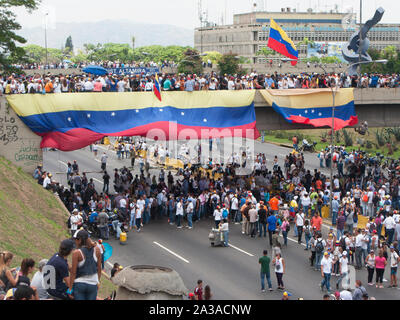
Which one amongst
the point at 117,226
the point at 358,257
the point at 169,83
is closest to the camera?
the point at 358,257

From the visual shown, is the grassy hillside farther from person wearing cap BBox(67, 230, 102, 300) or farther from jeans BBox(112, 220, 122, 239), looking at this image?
person wearing cap BBox(67, 230, 102, 300)

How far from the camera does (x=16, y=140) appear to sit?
29.8 metres

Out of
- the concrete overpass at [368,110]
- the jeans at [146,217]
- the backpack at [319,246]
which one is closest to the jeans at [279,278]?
the backpack at [319,246]

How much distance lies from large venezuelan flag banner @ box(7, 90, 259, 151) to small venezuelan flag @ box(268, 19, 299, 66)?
2998 mm

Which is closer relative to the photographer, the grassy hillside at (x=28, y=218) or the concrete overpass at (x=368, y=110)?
the grassy hillside at (x=28, y=218)

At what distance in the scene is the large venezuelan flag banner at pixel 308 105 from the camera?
116 ft

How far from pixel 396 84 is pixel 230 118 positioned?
12082 millimetres

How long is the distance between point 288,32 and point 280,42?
116542 millimetres

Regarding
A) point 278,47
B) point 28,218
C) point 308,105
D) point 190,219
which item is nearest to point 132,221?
point 190,219

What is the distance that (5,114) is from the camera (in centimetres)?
2962

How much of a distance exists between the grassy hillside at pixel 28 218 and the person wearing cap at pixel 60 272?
6.89 meters

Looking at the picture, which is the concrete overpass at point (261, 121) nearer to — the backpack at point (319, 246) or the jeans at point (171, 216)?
the jeans at point (171, 216)

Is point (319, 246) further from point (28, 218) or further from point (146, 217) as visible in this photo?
point (28, 218)

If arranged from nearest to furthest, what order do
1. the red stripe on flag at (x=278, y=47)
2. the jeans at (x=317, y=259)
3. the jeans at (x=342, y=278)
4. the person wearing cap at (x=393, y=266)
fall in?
the jeans at (x=342, y=278) < the person wearing cap at (x=393, y=266) < the jeans at (x=317, y=259) < the red stripe on flag at (x=278, y=47)
